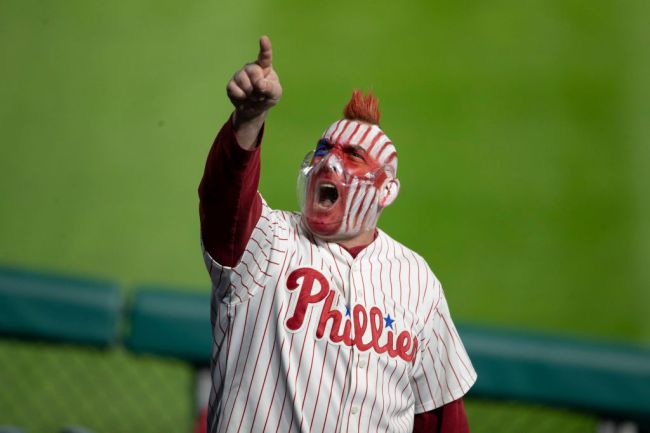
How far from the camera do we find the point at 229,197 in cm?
134

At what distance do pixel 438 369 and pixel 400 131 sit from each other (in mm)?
1952

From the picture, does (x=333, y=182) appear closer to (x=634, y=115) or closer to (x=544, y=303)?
(x=544, y=303)

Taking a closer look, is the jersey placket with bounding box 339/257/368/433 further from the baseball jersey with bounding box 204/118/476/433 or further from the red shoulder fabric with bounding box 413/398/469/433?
the red shoulder fabric with bounding box 413/398/469/433

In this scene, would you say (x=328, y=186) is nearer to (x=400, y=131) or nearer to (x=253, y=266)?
(x=253, y=266)

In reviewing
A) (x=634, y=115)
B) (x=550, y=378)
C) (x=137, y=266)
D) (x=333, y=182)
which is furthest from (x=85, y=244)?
(x=634, y=115)

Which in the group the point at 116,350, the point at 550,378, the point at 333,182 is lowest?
the point at 116,350

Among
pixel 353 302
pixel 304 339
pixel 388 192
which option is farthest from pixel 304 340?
pixel 388 192

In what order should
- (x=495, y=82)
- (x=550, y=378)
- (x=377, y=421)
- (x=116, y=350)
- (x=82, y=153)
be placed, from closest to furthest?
(x=377, y=421), (x=550, y=378), (x=116, y=350), (x=82, y=153), (x=495, y=82)

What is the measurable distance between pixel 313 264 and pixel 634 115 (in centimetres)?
246

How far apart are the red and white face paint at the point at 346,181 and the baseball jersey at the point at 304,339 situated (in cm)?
5

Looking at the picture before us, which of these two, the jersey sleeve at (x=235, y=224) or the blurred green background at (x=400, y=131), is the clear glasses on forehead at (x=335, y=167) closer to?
the jersey sleeve at (x=235, y=224)

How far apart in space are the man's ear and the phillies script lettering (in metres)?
0.20

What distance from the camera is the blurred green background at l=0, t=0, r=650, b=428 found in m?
3.23

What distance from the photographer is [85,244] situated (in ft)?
10.4
